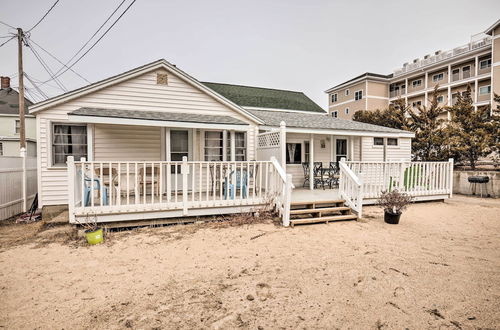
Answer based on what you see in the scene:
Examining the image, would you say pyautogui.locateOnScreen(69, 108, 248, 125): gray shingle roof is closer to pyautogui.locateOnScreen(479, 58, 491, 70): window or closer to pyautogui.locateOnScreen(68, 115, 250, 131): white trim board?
pyautogui.locateOnScreen(68, 115, 250, 131): white trim board

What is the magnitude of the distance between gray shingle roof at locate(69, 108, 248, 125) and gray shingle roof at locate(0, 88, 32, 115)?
66.4ft

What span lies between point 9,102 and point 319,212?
91.3 ft

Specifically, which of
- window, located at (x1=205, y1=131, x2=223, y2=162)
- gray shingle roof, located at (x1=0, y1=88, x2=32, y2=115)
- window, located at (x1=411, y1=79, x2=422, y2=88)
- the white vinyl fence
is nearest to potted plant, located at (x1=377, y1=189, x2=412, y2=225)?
window, located at (x1=205, y1=131, x2=223, y2=162)

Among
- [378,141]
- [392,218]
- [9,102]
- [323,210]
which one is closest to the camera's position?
[392,218]

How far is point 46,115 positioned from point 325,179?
9342 millimetres

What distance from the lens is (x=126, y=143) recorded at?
7.41 meters

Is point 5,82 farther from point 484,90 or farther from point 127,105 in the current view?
point 484,90

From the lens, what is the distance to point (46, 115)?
21.8ft

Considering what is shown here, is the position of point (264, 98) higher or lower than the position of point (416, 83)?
lower

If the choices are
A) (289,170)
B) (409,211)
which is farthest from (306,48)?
(409,211)

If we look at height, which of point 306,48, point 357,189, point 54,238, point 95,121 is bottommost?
point 54,238

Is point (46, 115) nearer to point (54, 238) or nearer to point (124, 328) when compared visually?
point (54, 238)

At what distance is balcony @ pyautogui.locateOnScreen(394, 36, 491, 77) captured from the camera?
2443cm

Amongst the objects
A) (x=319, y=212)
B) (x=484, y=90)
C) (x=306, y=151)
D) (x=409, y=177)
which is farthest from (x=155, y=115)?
(x=484, y=90)
